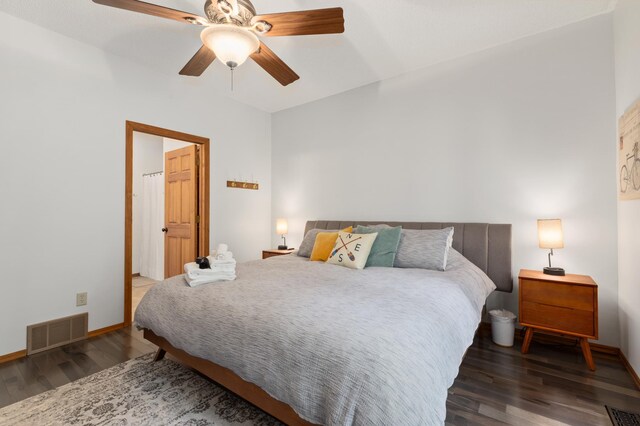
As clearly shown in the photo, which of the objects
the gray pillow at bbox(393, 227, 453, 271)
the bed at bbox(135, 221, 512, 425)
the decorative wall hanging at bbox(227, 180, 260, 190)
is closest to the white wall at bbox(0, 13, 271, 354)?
the decorative wall hanging at bbox(227, 180, 260, 190)

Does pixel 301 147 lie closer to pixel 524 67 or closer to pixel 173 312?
pixel 524 67

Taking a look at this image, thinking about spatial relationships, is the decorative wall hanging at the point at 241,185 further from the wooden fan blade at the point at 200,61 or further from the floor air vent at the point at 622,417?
the floor air vent at the point at 622,417

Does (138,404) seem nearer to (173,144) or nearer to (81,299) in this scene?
(81,299)

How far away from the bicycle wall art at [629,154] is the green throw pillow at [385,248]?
5.33ft

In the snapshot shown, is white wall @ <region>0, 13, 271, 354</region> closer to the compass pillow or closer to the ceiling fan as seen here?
the ceiling fan

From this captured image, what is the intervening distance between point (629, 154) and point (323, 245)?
2471 mm

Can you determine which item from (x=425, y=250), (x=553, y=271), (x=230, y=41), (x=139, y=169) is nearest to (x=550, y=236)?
(x=553, y=271)

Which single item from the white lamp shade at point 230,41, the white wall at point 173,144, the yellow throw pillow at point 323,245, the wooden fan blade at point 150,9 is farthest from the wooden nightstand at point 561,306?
the white wall at point 173,144

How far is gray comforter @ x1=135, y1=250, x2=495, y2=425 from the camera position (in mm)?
1034

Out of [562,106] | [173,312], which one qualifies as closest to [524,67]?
[562,106]

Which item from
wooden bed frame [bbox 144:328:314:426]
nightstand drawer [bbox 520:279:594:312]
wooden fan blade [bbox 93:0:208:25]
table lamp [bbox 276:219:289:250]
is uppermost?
wooden fan blade [bbox 93:0:208:25]

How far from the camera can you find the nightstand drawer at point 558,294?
2116 mm

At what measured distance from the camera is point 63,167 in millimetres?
2658

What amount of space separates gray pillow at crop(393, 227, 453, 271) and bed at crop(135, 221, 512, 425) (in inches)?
7.1
